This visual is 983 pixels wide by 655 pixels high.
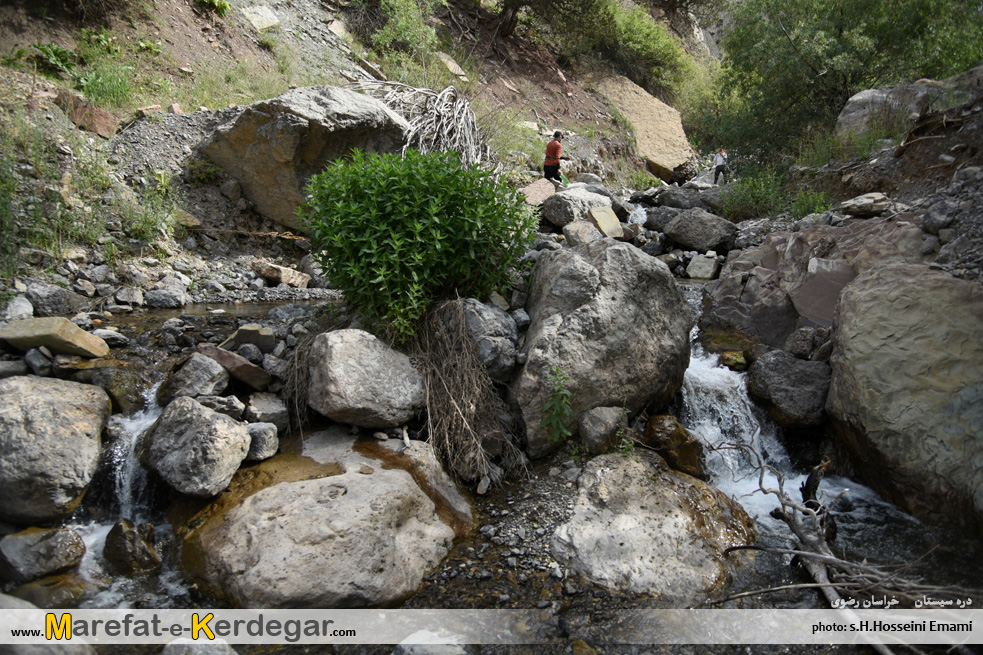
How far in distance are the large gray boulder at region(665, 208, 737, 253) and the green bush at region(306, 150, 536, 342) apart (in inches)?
179

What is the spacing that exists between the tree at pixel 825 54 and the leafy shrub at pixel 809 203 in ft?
11.4

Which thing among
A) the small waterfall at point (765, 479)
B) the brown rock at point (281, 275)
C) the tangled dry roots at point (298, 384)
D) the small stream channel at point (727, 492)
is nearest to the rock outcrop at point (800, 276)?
the small waterfall at point (765, 479)

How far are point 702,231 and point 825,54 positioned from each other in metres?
5.29

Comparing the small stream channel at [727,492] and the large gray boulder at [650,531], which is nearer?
the small stream channel at [727,492]

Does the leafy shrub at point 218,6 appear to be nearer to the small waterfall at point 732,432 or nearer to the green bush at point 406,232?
the green bush at point 406,232

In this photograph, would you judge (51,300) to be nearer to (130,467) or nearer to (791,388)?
(130,467)

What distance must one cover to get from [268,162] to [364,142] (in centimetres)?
135

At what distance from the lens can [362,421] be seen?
13.8ft

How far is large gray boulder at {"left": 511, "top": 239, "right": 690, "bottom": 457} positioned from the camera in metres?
4.42

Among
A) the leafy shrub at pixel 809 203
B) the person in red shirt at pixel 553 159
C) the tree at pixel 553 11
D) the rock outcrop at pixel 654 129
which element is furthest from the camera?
the tree at pixel 553 11

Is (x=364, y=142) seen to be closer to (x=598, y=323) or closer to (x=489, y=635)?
(x=598, y=323)

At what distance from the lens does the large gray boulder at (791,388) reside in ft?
15.6

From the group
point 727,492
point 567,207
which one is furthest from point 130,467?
point 567,207

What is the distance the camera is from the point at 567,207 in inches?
337
